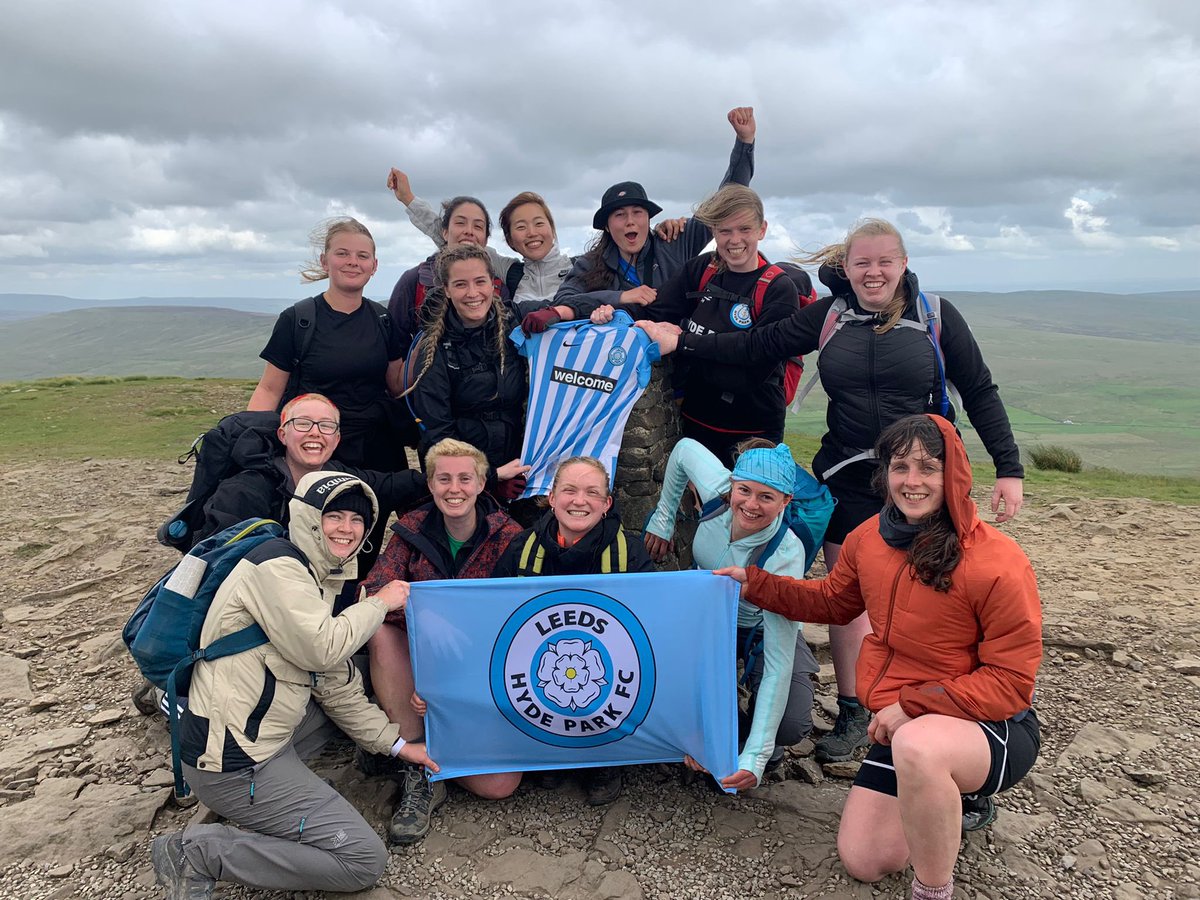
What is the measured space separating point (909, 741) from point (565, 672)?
2.18m

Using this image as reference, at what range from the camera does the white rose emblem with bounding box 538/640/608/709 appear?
4.92 m

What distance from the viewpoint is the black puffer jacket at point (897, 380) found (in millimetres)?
5199

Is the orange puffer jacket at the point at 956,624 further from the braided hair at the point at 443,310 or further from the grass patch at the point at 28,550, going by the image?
the grass patch at the point at 28,550

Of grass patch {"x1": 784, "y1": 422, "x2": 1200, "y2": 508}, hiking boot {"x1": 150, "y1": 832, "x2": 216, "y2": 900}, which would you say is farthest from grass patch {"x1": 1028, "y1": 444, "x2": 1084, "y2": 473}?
hiking boot {"x1": 150, "y1": 832, "x2": 216, "y2": 900}

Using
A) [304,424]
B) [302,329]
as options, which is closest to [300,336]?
[302,329]

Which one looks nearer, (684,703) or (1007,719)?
(1007,719)

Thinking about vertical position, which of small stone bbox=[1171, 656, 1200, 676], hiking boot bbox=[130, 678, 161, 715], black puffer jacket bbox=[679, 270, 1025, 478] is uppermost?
black puffer jacket bbox=[679, 270, 1025, 478]

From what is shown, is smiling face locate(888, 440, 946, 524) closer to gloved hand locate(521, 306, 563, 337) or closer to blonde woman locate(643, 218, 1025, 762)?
blonde woman locate(643, 218, 1025, 762)

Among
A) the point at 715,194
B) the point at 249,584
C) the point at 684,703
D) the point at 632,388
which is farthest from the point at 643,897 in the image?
the point at 715,194

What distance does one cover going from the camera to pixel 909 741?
3887 millimetres

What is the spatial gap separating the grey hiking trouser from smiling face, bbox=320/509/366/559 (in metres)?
1.27

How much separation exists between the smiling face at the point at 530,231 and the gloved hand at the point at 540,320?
3.58 ft

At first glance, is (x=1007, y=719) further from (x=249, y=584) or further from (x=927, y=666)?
(x=249, y=584)

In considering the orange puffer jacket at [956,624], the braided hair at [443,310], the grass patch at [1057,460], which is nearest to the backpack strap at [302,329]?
the braided hair at [443,310]
